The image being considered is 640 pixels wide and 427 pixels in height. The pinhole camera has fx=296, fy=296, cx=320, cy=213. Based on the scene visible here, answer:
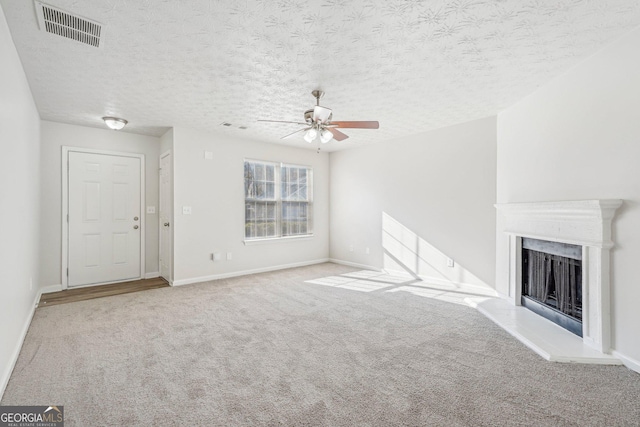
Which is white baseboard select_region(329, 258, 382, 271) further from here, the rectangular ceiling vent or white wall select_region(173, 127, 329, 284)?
the rectangular ceiling vent

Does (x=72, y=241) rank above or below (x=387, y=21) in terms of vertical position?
below

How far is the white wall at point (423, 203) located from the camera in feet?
14.5

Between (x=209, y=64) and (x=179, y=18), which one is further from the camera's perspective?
(x=209, y=64)

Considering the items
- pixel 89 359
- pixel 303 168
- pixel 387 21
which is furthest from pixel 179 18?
pixel 303 168

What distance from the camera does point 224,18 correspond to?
209 cm

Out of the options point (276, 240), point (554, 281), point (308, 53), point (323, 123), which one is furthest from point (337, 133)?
point (276, 240)

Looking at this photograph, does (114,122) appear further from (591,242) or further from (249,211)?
(591,242)

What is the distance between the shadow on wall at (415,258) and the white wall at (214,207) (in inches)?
80.0

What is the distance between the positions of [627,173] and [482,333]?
1840mm

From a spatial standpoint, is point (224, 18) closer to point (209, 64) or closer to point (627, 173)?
point (209, 64)

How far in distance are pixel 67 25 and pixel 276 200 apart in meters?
4.19

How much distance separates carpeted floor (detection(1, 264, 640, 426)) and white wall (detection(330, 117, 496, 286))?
1.34 m

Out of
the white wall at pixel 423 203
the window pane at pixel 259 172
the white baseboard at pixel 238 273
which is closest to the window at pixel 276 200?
the window pane at pixel 259 172

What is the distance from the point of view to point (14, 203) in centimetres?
248
